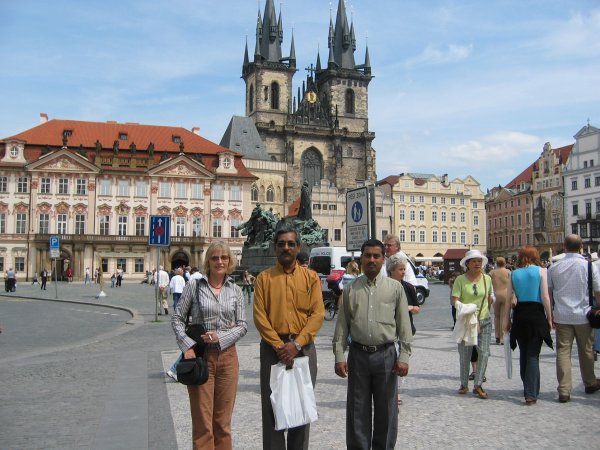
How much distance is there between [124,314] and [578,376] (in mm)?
15172

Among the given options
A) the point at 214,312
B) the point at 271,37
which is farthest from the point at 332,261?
the point at 271,37

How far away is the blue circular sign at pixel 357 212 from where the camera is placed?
9.28 m

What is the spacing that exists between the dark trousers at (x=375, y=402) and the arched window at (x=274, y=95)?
269 feet

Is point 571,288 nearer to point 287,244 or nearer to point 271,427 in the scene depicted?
point 287,244

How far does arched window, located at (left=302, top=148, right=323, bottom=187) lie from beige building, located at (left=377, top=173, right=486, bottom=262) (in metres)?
8.34

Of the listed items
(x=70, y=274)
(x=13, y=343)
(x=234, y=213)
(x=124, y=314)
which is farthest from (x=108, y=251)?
(x=13, y=343)

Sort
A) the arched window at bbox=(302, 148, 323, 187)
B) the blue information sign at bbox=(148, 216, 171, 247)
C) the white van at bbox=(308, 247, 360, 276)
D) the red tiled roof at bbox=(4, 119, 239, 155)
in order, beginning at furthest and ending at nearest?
the arched window at bbox=(302, 148, 323, 187) → the red tiled roof at bbox=(4, 119, 239, 155) → the white van at bbox=(308, 247, 360, 276) → the blue information sign at bbox=(148, 216, 171, 247)

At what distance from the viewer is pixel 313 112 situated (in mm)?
85750

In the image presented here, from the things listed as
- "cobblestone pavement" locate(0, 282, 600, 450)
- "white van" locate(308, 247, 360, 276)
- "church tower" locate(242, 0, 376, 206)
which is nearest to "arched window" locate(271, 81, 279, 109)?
"church tower" locate(242, 0, 376, 206)

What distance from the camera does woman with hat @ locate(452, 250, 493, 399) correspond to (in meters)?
7.50

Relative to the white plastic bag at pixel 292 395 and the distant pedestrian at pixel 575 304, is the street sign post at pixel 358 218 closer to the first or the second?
the distant pedestrian at pixel 575 304

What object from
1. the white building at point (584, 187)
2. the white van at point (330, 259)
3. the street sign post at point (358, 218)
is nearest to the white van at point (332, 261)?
the white van at point (330, 259)

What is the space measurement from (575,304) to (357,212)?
322cm

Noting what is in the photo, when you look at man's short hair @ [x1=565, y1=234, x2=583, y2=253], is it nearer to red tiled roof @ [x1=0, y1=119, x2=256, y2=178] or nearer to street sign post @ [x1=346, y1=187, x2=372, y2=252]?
street sign post @ [x1=346, y1=187, x2=372, y2=252]
